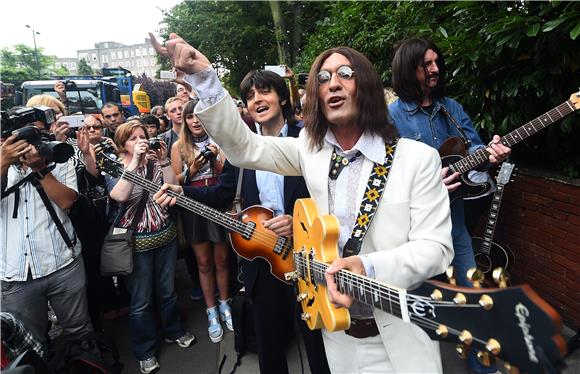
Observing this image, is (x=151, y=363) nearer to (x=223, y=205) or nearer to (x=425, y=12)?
(x=223, y=205)

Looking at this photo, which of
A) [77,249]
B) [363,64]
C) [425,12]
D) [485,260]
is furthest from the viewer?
[425,12]

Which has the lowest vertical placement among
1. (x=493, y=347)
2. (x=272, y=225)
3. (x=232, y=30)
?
(x=272, y=225)

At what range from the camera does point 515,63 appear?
110 inches

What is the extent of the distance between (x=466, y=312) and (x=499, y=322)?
0.08 m

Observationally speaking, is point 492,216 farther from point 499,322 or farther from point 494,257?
point 499,322

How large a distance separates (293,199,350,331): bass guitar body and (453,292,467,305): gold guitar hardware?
0.44 m

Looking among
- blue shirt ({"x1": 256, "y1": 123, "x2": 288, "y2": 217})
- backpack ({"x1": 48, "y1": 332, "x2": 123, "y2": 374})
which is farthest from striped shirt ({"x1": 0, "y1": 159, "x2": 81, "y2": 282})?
blue shirt ({"x1": 256, "y1": 123, "x2": 288, "y2": 217})

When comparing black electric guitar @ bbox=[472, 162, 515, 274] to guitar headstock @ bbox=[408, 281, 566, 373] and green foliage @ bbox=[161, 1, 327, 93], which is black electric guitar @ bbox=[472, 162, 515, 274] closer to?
guitar headstock @ bbox=[408, 281, 566, 373]

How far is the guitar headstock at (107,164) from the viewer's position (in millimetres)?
2797

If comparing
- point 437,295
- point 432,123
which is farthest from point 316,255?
point 432,123

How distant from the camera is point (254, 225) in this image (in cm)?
244

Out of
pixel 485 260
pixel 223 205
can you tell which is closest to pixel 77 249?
pixel 223 205

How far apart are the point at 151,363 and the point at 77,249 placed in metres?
1.15

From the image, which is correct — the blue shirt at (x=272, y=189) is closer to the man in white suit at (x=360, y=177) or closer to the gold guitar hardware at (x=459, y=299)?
the man in white suit at (x=360, y=177)
